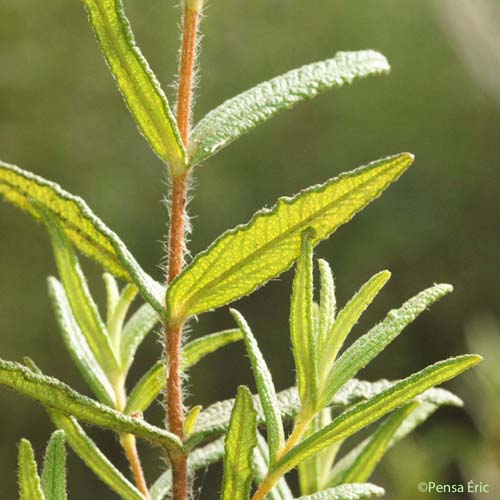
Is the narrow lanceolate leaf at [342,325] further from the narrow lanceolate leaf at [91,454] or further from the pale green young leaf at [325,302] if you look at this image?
the narrow lanceolate leaf at [91,454]

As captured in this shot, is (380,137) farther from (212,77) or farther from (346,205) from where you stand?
(346,205)

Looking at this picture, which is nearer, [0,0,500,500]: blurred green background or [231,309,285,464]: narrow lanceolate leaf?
[231,309,285,464]: narrow lanceolate leaf

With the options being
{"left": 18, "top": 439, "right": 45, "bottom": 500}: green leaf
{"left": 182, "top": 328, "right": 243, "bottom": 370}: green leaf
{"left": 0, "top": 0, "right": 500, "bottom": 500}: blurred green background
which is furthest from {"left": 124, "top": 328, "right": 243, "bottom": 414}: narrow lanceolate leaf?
{"left": 0, "top": 0, "right": 500, "bottom": 500}: blurred green background

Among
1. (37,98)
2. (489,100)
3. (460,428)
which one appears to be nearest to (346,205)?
(460,428)

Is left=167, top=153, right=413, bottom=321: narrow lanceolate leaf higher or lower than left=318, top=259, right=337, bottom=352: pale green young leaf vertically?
higher

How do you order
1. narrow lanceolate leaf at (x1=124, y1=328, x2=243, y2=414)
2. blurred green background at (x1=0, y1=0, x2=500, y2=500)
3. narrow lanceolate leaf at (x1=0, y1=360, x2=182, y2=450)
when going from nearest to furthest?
narrow lanceolate leaf at (x1=0, y1=360, x2=182, y2=450)
narrow lanceolate leaf at (x1=124, y1=328, x2=243, y2=414)
blurred green background at (x1=0, y1=0, x2=500, y2=500)

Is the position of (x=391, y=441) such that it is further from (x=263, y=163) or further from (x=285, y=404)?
(x=263, y=163)

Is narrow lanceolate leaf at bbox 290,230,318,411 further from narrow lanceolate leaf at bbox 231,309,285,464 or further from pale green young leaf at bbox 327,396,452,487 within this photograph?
pale green young leaf at bbox 327,396,452,487
